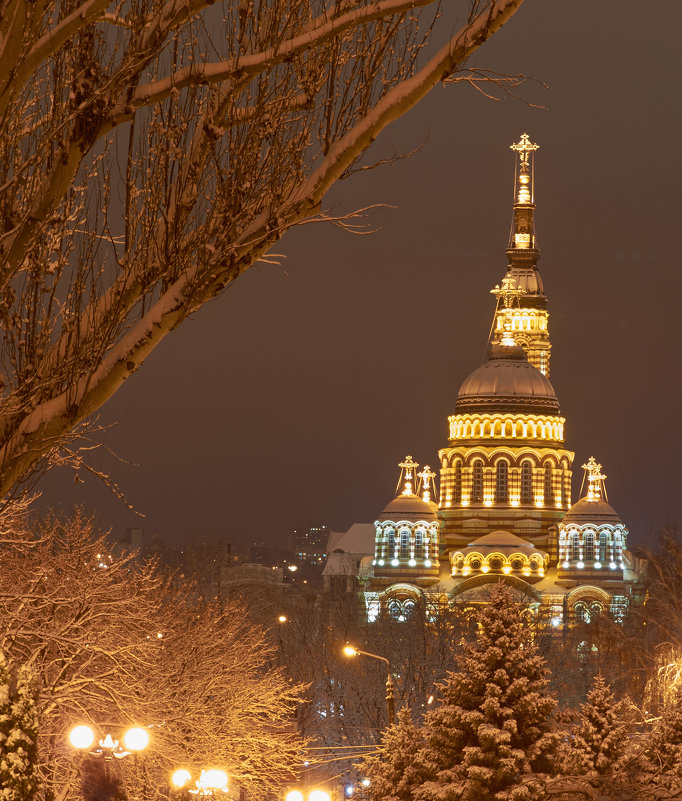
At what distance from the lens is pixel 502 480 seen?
82562 mm

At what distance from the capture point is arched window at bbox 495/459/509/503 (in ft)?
270

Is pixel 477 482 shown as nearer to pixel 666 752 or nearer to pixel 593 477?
pixel 593 477

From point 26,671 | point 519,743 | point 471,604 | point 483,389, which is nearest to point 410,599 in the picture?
point 471,604

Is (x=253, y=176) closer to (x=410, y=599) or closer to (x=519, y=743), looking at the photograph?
(x=519, y=743)

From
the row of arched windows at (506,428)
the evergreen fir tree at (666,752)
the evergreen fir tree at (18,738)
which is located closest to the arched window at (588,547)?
the row of arched windows at (506,428)

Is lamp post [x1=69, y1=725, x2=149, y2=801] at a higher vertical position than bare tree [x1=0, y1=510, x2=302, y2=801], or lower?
lower

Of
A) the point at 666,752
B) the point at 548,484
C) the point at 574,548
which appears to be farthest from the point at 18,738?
the point at 548,484

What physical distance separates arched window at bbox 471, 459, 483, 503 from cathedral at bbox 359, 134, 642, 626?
53mm

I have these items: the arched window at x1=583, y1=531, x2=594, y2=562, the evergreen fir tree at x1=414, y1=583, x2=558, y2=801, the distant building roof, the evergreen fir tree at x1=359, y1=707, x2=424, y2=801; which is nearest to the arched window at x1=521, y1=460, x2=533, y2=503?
the arched window at x1=583, y1=531, x2=594, y2=562

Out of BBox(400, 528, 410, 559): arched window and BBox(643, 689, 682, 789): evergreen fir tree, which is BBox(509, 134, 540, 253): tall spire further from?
BBox(643, 689, 682, 789): evergreen fir tree

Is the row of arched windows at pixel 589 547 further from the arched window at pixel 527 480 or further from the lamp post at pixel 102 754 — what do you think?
the lamp post at pixel 102 754

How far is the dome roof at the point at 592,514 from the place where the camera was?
255ft

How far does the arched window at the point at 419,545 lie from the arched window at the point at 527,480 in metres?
6.55

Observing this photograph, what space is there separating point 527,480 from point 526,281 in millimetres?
27242
